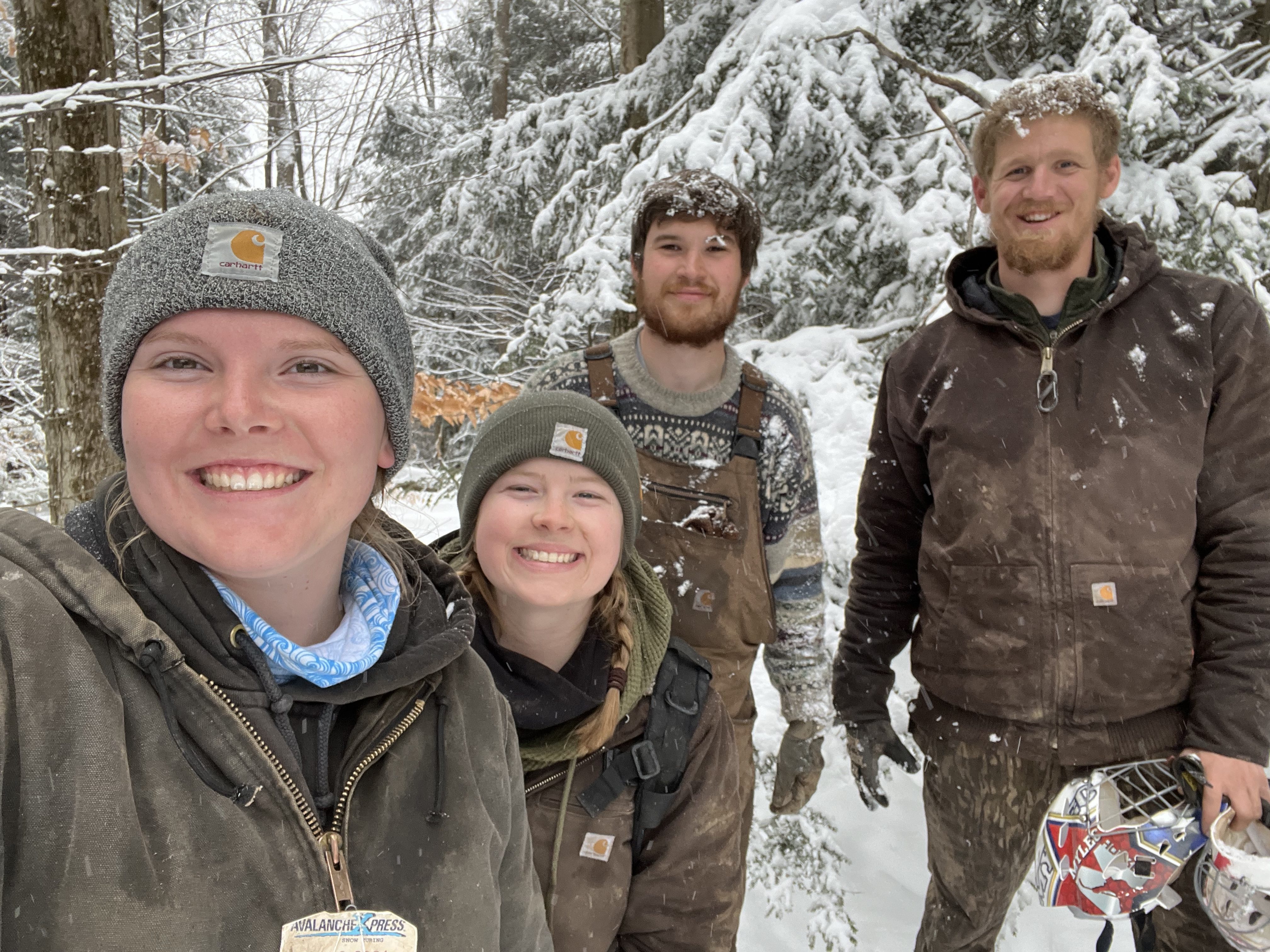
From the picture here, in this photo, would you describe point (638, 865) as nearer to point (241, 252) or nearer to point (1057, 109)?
point (241, 252)

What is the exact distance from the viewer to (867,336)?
467 cm

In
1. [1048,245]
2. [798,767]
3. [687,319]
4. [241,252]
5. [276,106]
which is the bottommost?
[798,767]

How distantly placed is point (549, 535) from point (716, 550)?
28.6 inches

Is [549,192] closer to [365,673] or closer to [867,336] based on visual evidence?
[867,336]

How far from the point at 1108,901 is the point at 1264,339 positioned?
1.56 metres

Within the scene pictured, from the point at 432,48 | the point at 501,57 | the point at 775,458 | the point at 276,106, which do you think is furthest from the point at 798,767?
the point at 501,57

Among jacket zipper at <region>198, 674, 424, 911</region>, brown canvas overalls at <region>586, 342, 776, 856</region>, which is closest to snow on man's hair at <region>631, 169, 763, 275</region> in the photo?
brown canvas overalls at <region>586, 342, 776, 856</region>

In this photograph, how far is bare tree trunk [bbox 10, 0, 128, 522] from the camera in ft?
11.1

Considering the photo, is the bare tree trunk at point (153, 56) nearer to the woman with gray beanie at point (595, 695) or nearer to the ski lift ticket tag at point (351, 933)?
the woman with gray beanie at point (595, 695)

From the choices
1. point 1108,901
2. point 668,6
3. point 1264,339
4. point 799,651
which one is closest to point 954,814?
point 1108,901

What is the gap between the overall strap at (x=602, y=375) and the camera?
248cm

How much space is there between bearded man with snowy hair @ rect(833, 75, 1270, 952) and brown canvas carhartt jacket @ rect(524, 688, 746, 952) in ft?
3.15

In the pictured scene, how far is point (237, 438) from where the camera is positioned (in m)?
1.00

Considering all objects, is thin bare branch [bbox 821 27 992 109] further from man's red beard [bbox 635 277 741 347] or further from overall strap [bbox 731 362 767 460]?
overall strap [bbox 731 362 767 460]
